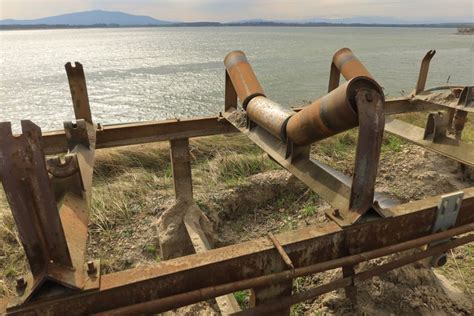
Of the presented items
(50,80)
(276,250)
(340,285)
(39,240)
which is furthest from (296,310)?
(50,80)

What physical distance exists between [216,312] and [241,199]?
1.91 metres

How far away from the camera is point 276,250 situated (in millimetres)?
1562

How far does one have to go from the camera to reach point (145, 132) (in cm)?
338

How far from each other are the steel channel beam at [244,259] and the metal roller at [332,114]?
47 cm

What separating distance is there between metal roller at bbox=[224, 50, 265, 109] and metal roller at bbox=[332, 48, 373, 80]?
0.85 metres

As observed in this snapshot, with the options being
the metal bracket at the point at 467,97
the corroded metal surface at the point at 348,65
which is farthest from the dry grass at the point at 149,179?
the corroded metal surface at the point at 348,65

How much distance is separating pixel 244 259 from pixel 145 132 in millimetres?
2169

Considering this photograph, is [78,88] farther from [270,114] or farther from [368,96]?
[368,96]

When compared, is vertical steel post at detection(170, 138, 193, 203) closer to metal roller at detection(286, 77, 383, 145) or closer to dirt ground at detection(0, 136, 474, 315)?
dirt ground at detection(0, 136, 474, 315)

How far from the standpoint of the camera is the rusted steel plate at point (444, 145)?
3.25m

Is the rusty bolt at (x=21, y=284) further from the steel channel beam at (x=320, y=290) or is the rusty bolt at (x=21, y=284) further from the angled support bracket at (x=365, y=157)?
the angled support bracket at (x=365, y=157)

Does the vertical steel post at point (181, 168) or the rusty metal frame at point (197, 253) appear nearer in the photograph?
the rusty metal frame at point (197, 253)

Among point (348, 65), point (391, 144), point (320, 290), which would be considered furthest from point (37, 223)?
point (391, 144)

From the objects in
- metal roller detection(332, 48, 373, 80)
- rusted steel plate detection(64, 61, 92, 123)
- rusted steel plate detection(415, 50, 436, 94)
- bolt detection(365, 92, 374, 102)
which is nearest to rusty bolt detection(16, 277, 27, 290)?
bolt detection(365, 92, 374, 102)
